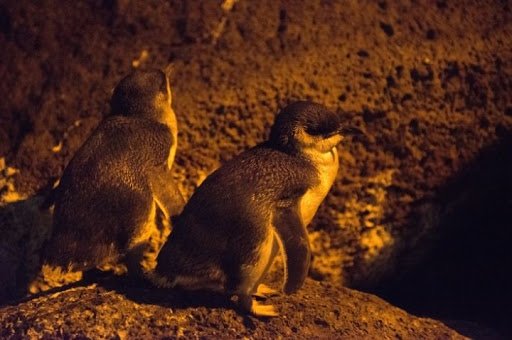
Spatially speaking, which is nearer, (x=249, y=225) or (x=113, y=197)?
(x=249, y=225)

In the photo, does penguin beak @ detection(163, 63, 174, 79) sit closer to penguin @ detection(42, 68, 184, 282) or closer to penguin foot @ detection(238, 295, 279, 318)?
penguin @ detection(42, 68, 184, 282)

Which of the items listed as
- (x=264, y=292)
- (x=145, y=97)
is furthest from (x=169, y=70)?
(x=264, y=292)

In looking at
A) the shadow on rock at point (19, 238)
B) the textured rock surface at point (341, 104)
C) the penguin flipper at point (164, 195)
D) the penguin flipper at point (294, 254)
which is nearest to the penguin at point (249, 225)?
the penguin flipper at point (294, 254)

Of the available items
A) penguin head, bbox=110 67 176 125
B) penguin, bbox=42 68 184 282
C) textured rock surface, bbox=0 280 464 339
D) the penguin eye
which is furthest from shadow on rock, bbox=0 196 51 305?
the penguin eye

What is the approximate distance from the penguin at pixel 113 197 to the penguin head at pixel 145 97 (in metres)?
0.08

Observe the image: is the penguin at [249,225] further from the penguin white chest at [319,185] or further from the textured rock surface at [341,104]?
the textured rock surface at [341,104]

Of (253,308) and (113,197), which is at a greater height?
(113,197)

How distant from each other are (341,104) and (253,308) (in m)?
1.07

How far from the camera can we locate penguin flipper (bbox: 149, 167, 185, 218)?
208 centimetres

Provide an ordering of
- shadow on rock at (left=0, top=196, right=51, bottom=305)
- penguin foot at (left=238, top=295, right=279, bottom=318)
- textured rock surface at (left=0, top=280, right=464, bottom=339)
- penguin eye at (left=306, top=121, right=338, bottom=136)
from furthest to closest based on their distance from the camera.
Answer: shadow on rock at (left=0, top=196, right=51, bottom=305) → penguin eye at (left=306, top=121, right=338, bottom=136) → penguin foot at (left=238, top=295, right=279, bottom=318) → textured rock surface at (left=0, top=280, right=464, bottom=339)

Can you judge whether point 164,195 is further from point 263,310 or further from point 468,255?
point 468,255

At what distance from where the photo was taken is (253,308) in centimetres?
189

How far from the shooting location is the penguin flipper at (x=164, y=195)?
2082 millimetres

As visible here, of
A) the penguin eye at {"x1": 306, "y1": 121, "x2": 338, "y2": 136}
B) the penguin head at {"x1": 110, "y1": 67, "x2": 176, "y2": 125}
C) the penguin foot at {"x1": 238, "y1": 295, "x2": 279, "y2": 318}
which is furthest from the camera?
the penguin head at {"x1": 110, "y1": 67, "x2": 176, "y2": 125}
